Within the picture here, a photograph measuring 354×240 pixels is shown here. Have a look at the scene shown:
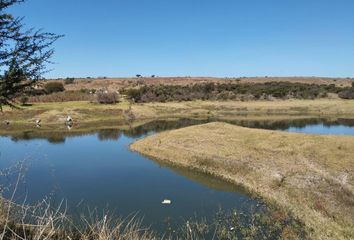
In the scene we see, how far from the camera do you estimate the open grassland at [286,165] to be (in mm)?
20141

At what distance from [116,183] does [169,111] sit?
5438cm

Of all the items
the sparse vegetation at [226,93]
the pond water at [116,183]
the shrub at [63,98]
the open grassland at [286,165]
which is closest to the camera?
the open grassland at [286,165]

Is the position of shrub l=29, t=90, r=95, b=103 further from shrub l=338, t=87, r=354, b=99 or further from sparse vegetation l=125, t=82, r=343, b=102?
shrub l=338, t=87, r=354, b=99

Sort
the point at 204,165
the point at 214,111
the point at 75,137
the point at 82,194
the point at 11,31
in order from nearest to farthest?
the point at 11,31 < the point at 82,194 < the point at 204,165 < the point at 75,137 < the point at 214,111

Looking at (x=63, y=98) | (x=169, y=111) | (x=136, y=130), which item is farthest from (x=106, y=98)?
(x=136, y=130)

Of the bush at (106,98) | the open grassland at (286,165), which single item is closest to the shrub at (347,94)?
the bush at (106,98)

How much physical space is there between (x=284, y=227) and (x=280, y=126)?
1717 inches

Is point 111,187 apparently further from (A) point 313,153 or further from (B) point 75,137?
(B) point 75,137

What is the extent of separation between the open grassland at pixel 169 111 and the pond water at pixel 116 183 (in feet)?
66.9

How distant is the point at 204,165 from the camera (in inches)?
1275

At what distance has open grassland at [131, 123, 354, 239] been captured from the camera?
2014cm

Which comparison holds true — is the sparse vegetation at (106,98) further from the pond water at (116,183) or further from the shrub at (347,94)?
the shrub at (347,94)

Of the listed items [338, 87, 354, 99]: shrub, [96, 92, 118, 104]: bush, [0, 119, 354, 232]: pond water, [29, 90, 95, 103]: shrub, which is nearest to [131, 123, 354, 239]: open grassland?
[0, 119, 354, 232]: pond water


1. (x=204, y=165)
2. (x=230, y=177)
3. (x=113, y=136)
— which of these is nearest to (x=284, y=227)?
(x=230, y=177)
